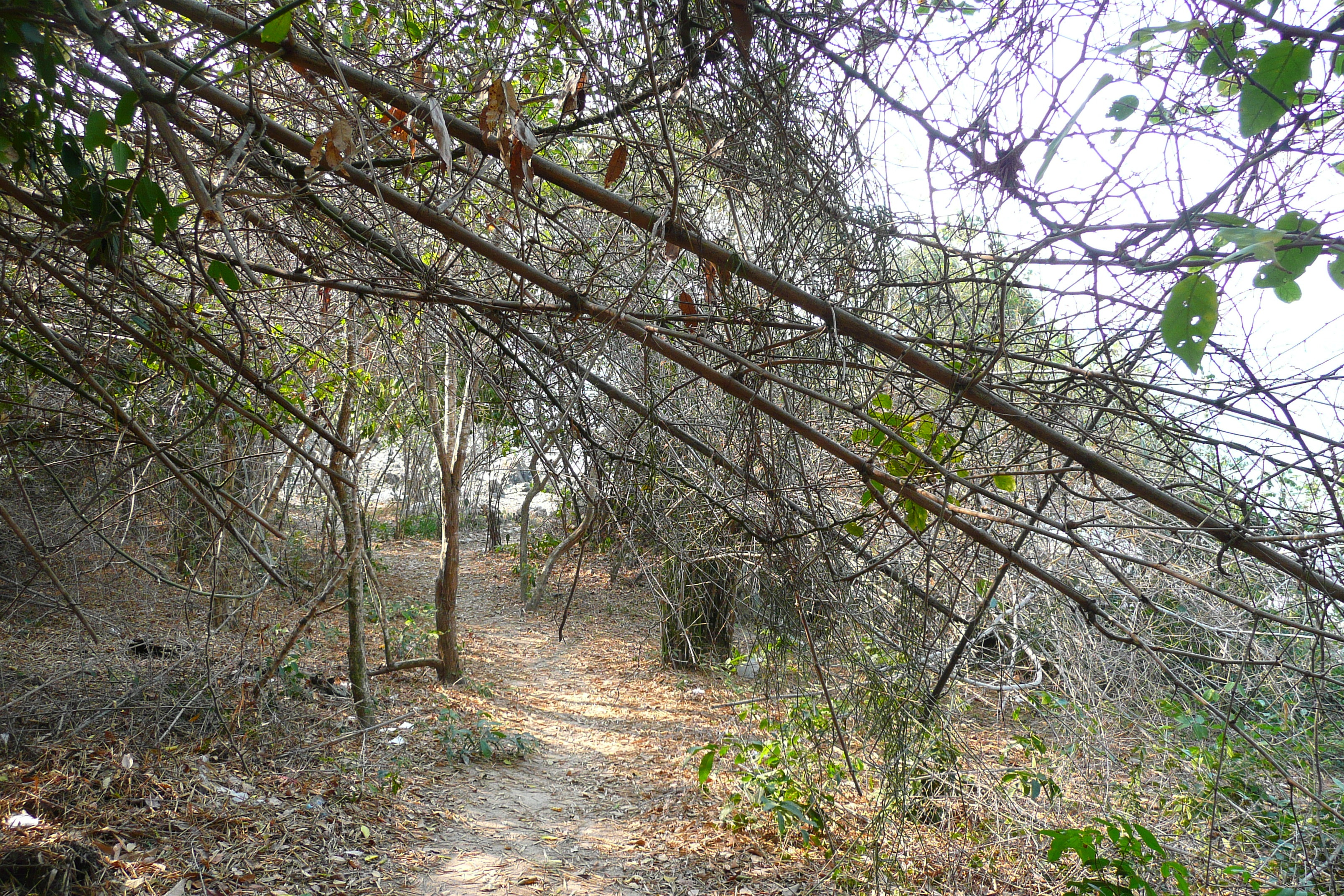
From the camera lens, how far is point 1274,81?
907mm

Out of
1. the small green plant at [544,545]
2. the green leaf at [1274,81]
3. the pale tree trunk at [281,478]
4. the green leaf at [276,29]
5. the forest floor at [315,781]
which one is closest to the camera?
the green leaf at [1274,81]

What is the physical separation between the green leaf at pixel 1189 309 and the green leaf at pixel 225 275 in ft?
6.36

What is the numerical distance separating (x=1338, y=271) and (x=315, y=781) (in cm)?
512

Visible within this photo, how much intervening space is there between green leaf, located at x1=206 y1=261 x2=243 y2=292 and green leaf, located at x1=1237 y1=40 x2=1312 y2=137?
6.60 ft

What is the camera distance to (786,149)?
86.1 inches

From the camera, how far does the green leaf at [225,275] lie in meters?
1.88

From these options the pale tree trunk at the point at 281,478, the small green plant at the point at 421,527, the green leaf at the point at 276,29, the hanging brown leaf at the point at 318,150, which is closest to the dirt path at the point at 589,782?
the pale tree trunk at the point at 281,478

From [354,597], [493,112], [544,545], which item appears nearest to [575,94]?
[493,112]

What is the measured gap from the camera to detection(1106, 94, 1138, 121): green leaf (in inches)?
68.6

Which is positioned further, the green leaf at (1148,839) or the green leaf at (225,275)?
the green leaf at (1148,839)

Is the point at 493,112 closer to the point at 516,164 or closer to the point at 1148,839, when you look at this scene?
the point at 516,164

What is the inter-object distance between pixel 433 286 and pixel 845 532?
1.30 meters

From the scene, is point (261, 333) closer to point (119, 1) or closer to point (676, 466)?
point (119, 1)

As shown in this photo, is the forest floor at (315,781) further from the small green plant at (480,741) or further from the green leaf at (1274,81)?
the green leaf at (1274,81)
